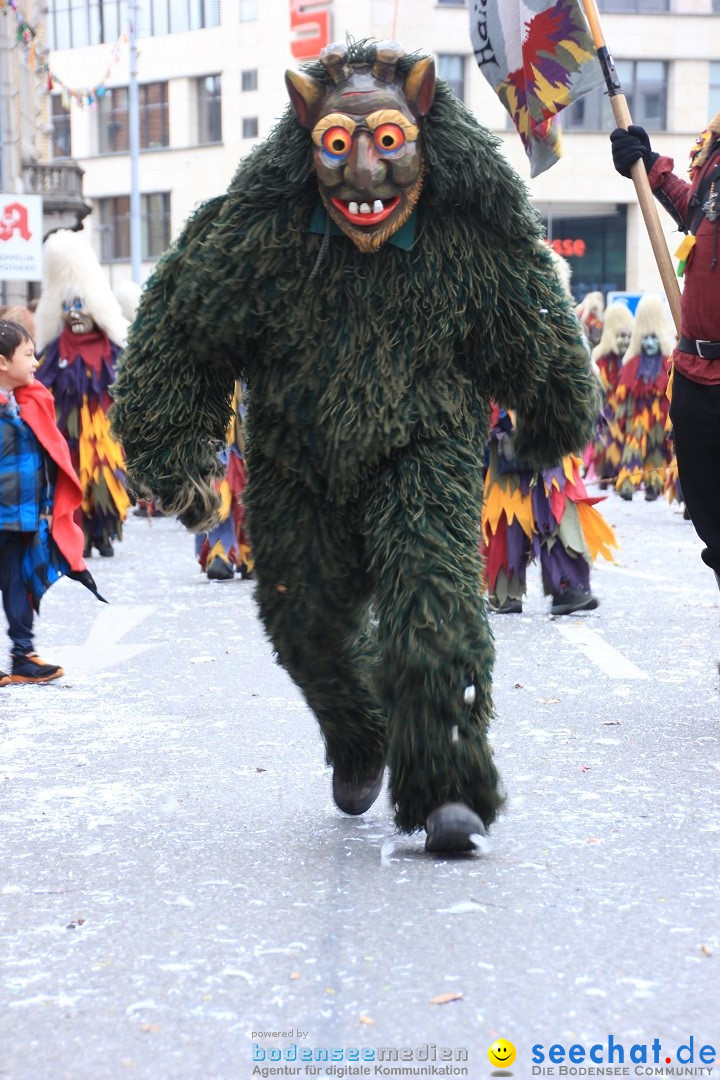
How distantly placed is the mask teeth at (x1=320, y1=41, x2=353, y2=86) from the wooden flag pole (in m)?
1.65

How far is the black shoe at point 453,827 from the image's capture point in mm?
4203

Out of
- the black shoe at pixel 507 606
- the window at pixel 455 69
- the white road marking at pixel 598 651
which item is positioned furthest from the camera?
the window at pixel 455 69

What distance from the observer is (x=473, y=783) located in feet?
13.9

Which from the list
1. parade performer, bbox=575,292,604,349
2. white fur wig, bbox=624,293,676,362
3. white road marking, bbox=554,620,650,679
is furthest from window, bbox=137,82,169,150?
white road marking, bbox=554,620,650,679

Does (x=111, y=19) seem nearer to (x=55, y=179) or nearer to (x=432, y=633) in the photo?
(x=55, y=179)

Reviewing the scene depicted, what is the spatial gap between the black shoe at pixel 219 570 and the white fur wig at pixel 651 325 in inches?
313

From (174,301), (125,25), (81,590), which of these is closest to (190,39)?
(125,25)

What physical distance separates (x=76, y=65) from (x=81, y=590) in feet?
160

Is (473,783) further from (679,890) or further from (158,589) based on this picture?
(158,589)

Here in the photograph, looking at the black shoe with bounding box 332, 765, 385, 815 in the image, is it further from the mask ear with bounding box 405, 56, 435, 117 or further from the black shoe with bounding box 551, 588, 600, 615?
the black shoe with bounding box 551, 588, 600, 615

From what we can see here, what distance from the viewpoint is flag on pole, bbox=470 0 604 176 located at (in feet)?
19.5

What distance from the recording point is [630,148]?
5.94 m

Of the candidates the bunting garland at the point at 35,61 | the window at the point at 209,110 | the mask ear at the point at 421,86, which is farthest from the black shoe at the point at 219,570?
the window at the point at 209,110

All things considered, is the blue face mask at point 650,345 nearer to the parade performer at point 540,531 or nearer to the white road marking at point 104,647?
the parade performer at point 540,531
